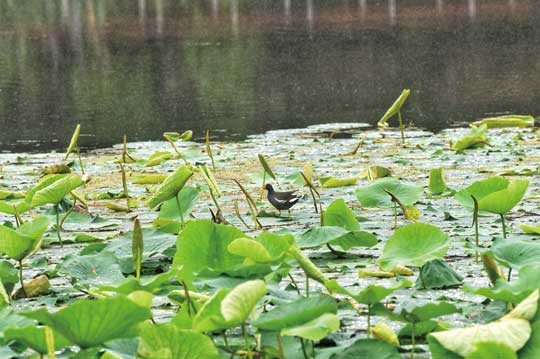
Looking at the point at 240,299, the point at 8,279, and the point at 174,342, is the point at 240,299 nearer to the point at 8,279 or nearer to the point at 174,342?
the point at 174,342

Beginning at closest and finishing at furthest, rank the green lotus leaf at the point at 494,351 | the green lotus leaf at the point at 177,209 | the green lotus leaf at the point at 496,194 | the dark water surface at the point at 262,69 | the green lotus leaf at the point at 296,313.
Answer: the green lotus leaf at the point at 494,351, the green lotus leaf at the point at 296,313, the green lotus leaf at the point at 496,194, the green lotus leaf at the point at 177,209, the dark water surface at the point at 262,69

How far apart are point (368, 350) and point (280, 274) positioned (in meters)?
0.29

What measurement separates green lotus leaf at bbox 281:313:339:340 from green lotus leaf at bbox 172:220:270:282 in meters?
0.33

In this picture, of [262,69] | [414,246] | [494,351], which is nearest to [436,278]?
[414,246]

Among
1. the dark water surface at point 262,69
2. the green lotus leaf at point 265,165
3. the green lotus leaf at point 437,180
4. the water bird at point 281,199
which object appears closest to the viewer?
the green lotus leaf at point 265,165

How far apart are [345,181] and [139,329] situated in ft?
6.61

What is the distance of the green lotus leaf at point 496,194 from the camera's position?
1.78 meters

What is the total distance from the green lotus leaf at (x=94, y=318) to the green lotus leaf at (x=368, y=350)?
0.90 ft

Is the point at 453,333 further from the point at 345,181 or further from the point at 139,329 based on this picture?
the point at 345,181

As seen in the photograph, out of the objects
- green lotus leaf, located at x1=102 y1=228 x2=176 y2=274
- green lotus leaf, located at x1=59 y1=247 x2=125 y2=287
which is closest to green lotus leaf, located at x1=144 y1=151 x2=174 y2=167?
green lotus leaf, located at x1=102 y1=228 x2=176 y2=274

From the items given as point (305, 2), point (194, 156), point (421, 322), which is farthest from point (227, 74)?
point (305, 2)

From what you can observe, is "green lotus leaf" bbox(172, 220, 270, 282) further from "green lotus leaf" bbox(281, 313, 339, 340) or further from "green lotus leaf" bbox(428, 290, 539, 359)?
"green lotus leaf" bbox(428, 290, 539, 359)

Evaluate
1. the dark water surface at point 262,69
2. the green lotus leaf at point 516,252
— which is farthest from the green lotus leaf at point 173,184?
the dark water surface at point 262,69

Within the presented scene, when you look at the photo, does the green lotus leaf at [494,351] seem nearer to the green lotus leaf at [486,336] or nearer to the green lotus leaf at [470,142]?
the green lotus leaf at [486,336]
